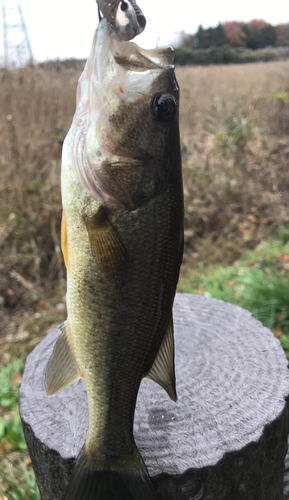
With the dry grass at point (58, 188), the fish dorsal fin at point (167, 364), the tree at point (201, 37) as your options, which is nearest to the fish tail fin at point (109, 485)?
the fish dorsal fin at point (167, 364)

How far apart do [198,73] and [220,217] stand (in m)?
5.26

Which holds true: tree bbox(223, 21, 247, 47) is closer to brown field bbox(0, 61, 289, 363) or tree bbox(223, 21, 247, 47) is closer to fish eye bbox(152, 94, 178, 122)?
brown field bbox(0, 61, 289, 363)

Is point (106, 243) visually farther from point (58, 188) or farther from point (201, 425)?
point (58, 188)

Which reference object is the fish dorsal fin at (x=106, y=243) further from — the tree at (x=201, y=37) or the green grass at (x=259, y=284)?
the tree at (x=201, y=37)

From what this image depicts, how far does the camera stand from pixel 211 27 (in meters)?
6.86

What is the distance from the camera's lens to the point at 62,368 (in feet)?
4.33

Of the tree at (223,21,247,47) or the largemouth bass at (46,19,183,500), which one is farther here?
the tree at (223,21,247,47)

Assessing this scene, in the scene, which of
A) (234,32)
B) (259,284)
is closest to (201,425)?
(259,284)

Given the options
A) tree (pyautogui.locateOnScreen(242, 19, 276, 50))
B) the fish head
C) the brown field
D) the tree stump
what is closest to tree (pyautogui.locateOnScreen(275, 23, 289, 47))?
tree (pyautogui.locateOnScreen(242, 19, 276, 50))

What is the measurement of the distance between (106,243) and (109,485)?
0.76m

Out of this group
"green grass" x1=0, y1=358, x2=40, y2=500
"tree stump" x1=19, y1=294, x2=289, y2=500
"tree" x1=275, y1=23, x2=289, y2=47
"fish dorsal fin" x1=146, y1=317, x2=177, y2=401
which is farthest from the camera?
"tree" x1=275, y1=23, x2=289, y2=47

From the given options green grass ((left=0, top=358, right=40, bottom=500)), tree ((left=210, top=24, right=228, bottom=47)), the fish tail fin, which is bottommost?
green grass ((left=0, top=358, right=40, bottom=500))

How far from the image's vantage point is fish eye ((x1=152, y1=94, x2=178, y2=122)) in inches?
43.2

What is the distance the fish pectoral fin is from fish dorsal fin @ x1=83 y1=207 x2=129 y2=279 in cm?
35
